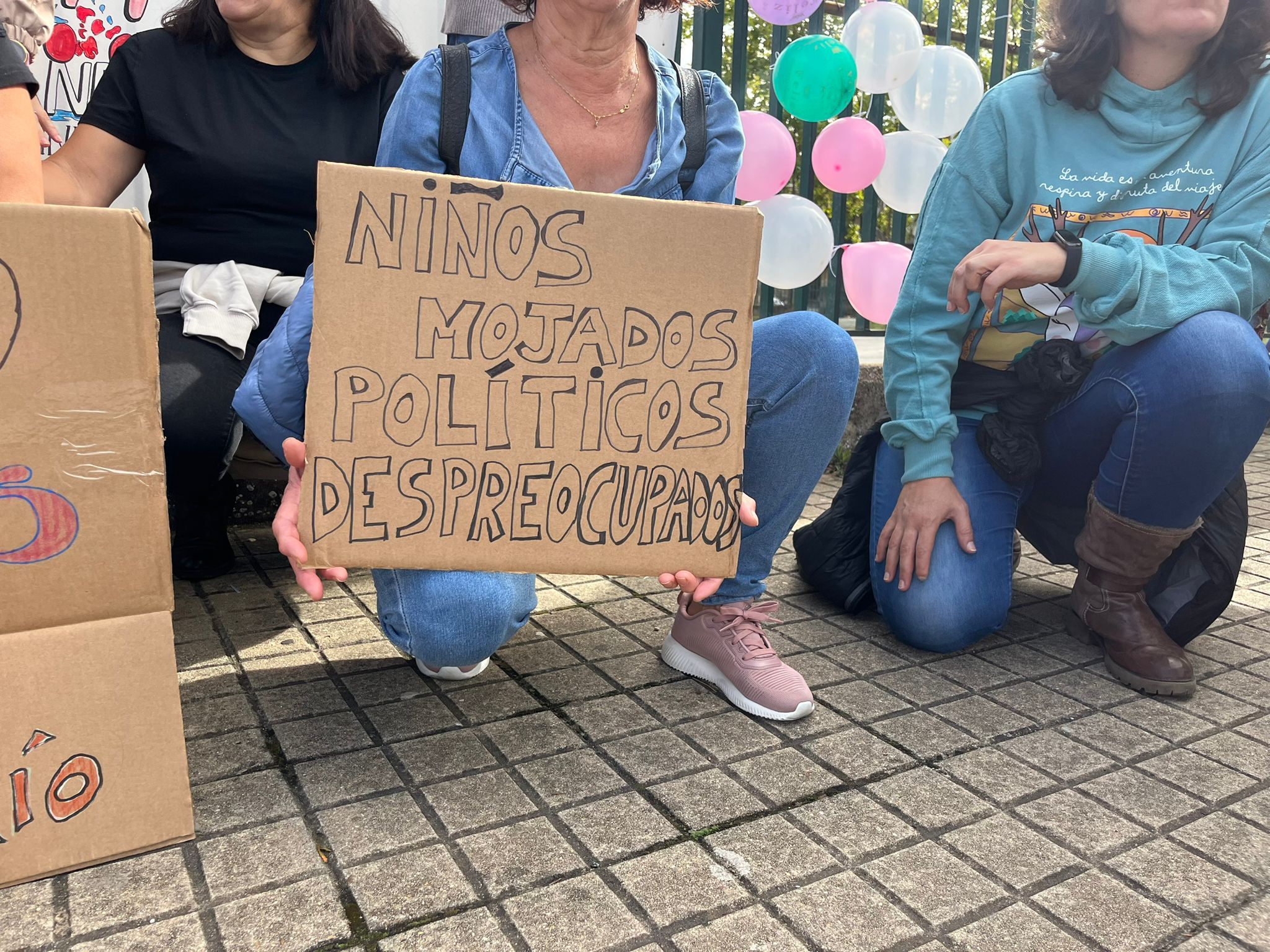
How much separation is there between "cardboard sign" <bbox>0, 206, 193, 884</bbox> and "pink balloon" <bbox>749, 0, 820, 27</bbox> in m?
3.45

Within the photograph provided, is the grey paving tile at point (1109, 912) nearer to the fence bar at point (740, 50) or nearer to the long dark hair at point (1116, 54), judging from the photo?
the long dark hair at point (1116, 54)

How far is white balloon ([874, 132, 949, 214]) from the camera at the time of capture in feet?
13.9

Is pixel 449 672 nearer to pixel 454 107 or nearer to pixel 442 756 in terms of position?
pixel 442 756

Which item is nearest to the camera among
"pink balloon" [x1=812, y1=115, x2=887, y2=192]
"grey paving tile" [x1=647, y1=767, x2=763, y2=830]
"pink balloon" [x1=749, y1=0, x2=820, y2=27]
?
"grey paving tile" [x1=647, y1=767, x2=763, y2=830]

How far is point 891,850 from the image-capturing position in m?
1.53

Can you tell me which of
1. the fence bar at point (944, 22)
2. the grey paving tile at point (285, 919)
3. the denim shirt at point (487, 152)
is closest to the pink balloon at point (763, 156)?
the fence bar at point (944, 22)

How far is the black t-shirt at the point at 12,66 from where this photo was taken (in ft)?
5.87

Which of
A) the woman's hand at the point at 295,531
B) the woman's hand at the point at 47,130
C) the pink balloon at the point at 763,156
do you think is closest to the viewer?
the woman's hand at the point at 295,531

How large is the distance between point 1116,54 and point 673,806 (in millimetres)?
1841

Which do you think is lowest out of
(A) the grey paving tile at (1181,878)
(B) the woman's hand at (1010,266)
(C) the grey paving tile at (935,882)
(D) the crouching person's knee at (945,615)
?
(C) the grey paving tile at (935,882)

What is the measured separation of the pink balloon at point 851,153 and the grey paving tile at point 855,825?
3.23 meters

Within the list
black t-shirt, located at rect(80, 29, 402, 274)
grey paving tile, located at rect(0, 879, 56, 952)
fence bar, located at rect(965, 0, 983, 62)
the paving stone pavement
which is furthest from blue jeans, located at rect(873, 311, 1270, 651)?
fence bar, located at rect(965, 0, 983, 62)

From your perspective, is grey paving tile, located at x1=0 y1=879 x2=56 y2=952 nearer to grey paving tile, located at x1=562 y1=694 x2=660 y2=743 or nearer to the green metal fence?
grey paving tile, located at x1=562 y1=694 x2=660 y2=743

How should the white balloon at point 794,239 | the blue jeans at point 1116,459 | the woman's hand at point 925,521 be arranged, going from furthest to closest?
1. the white balloon at point 794,239
2. the woman's hand at point 925,521
3. the blue jeans at point 1116,459
